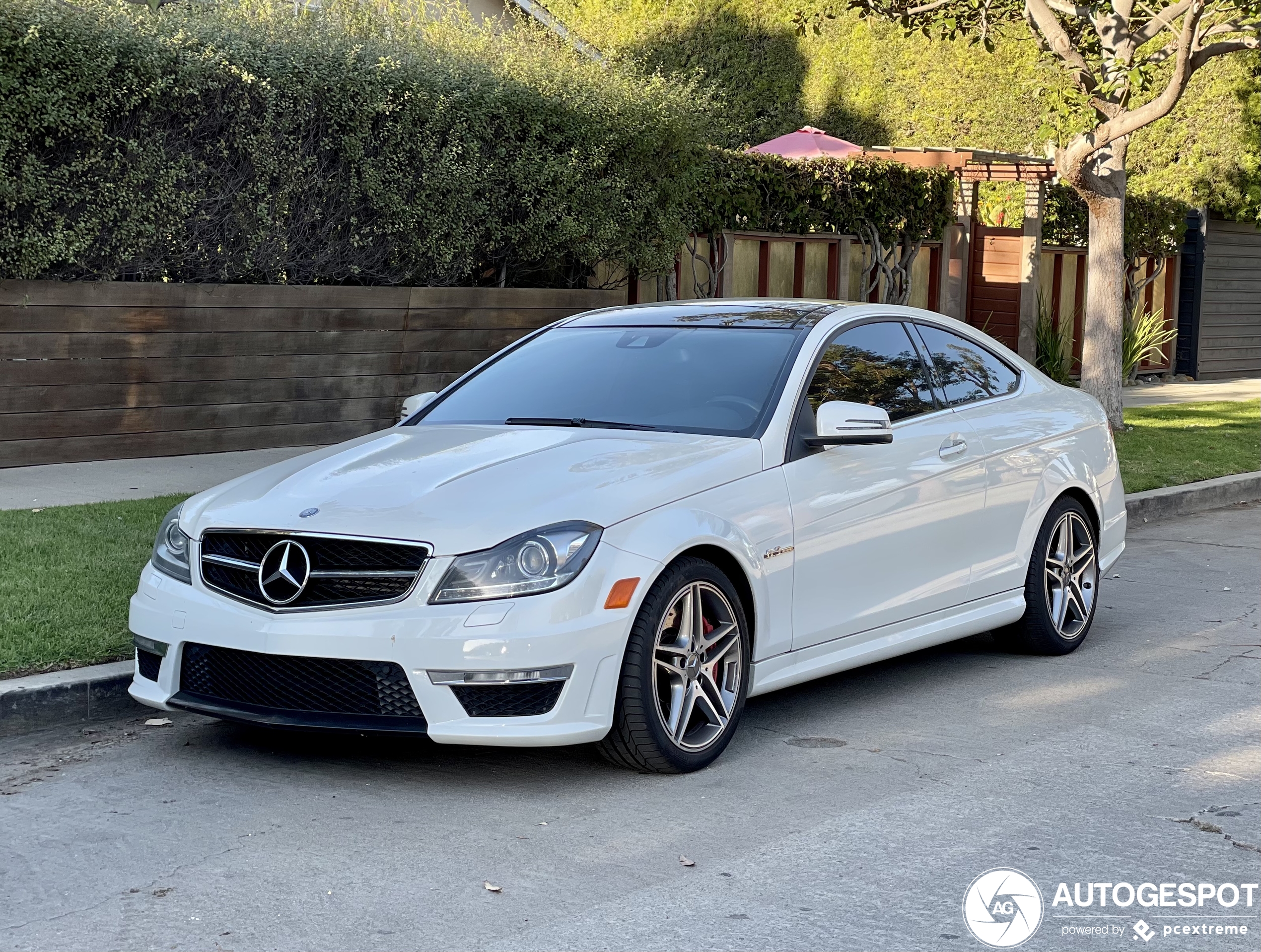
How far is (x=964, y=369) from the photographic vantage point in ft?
23.3

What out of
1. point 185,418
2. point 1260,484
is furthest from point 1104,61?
point 185,418

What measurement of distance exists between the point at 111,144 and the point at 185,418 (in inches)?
80.9

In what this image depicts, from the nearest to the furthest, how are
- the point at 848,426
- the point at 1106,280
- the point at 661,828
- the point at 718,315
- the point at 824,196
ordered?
the point at 661,828, the point at 848,426, the point at 718,315, the point at 1106,280, the point at 824,196

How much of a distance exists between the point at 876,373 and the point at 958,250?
1302 cm

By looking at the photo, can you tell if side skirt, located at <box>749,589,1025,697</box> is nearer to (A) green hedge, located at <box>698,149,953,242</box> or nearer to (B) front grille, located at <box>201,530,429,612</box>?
(B) front grille, located at <box>201,530,429,612</box>

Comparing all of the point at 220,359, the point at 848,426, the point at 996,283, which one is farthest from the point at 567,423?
the point at 996,283

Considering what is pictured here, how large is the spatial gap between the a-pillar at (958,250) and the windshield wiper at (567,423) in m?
13.4

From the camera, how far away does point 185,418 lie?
11.9 m

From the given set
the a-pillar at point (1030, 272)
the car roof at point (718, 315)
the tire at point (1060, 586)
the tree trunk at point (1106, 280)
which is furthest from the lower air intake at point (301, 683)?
the a-pillar at point (1030, 272)

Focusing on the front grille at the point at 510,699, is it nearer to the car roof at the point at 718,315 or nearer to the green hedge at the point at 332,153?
the car roof at the point at 718,315

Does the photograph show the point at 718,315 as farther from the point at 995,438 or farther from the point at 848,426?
the point at 995,438

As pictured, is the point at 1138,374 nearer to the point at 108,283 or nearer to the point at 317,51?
the point at 317,51

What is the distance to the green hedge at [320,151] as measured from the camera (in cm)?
1063

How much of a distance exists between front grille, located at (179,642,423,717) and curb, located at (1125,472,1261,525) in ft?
23.9
